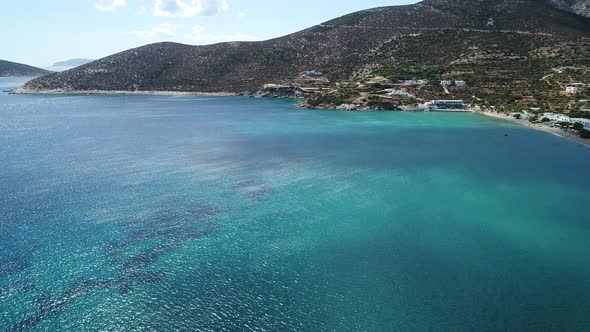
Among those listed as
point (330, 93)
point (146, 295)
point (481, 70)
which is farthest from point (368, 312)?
point (481, 70)

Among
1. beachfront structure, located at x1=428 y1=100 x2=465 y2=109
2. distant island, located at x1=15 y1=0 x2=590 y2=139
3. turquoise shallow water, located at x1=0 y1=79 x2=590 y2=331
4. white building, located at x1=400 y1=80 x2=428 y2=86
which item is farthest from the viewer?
white building, located at x1=400 y1=80 x2=428 y2=86

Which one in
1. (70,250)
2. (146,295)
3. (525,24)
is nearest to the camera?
(146,295)

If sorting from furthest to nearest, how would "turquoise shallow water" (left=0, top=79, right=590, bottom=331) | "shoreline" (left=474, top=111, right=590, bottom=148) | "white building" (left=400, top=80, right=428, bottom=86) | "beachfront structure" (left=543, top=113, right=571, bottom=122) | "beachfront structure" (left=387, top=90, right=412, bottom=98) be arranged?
"white building" (left=400, top=80, right=428, bottom=86)
"beachfront structure" (left=387, top=90, right=412, bottom=98)
"beachfront structure" (left=543, top=113, right=571, bottom=122)
"shoreline" (left=474, top=111, right=590, bottom=148)
"turquoise shallow water" (left=0, top=79, right=590, bottom=331)

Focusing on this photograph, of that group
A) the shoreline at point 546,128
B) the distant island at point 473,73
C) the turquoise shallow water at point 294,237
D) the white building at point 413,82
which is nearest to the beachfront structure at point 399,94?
the distant island at point 473,73

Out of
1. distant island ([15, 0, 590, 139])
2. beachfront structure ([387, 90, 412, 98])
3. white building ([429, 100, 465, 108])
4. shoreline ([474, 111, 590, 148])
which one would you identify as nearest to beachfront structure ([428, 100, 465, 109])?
white building ([429, 100, 465, 108])

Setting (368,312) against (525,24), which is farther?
(525,24)

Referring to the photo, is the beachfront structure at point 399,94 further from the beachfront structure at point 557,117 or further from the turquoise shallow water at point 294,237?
the turquoise shallow water at point 294,237

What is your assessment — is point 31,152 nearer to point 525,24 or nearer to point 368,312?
point 368,312

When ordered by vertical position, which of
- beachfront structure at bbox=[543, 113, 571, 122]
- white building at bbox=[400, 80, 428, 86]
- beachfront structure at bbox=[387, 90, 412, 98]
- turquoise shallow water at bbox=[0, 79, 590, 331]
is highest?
white building at bbox=[400, 80, 428, 86]

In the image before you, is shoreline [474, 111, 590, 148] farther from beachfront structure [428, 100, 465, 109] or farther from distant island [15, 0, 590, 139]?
beachfront structure [428, 100, 465, 109]
